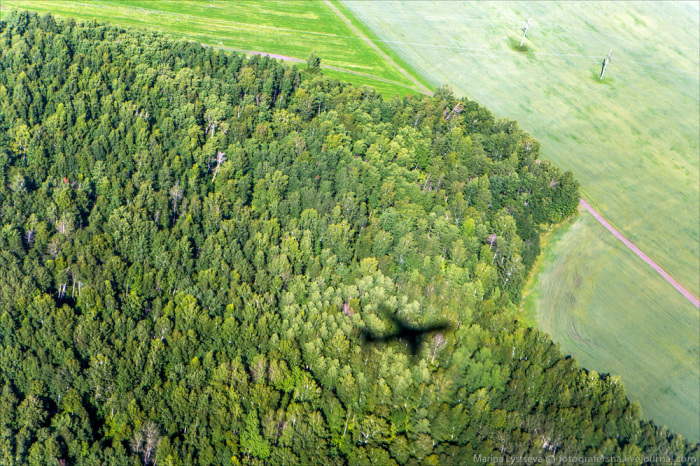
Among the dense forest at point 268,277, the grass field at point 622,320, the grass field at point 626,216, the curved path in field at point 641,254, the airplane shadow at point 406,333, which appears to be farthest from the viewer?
the curved path in field at point 641,254

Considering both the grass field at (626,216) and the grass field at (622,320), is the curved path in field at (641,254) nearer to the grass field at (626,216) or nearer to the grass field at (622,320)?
the grass field at (626,216)

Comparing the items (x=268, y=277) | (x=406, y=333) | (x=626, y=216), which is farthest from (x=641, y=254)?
(x=268, y=277)

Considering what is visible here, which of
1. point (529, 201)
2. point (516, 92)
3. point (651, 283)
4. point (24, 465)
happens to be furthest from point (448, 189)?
point (24, 465)

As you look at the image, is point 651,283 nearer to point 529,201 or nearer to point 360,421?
point 529,201

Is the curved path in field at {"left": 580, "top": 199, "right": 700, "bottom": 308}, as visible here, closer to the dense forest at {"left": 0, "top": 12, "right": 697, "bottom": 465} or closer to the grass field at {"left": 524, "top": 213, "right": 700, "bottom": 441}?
the grass field at {"left": 524, "top": 213, "right": 700, "bottom": 441}

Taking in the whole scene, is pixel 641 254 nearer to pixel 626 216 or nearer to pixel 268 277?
pixel 626 216

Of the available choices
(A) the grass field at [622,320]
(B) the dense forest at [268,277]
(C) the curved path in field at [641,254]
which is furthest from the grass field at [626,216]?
(B) the dense forest at [268,277]

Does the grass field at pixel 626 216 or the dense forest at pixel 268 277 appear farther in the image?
the grass field at pixel 626 216
